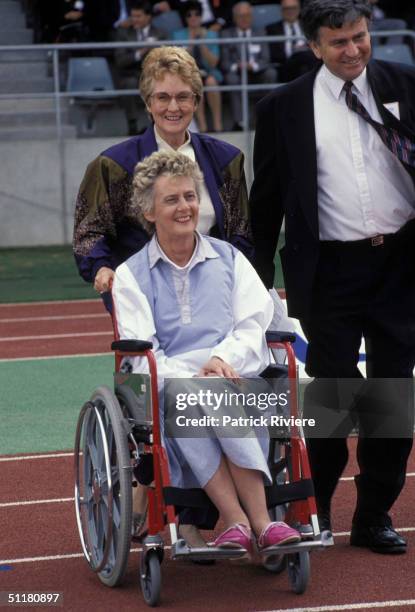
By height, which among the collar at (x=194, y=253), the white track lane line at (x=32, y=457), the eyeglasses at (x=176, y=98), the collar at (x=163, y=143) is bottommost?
the white track lane line at (x=32, y=457)

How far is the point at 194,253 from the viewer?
479cm

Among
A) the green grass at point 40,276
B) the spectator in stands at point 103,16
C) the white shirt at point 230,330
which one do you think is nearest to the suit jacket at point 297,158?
the white shirt at point 230,330

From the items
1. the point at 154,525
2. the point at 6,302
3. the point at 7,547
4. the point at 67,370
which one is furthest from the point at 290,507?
the point at 6,302

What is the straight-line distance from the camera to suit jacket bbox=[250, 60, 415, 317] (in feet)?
15.9

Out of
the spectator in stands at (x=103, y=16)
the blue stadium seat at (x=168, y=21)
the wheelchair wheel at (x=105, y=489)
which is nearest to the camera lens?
the wheelchair wheel at (x=105, y=489)

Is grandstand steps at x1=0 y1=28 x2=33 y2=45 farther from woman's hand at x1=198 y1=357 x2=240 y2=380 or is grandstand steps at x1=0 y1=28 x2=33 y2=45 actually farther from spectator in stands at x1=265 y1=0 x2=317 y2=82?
woman's hand at x1=198 y1=357 x2=240 y2=380

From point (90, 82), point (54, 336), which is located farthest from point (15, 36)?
point (54, 336)

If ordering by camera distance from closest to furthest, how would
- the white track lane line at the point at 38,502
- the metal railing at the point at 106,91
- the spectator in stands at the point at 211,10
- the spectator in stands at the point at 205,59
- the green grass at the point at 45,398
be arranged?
the white track lane line at the point at 38,502
the green grass at the point at 45,398
the metal railing at the point at 106,91
the spectator in stands at the point at 205,59
the spectator in stands at the point at 211,10

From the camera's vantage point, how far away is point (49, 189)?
57.4ft

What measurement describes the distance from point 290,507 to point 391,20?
48.3ft

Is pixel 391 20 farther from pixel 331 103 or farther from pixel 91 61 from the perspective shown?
pixel 331 103

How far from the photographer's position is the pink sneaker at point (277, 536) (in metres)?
4.31

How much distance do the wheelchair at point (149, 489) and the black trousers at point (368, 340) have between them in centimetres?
32

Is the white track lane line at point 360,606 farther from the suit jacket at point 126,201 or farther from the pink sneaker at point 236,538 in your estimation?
the suit jacket at point 126,201
